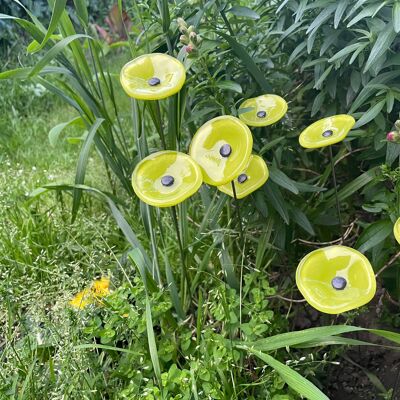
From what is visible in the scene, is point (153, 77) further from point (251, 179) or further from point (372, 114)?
point (372, 114)

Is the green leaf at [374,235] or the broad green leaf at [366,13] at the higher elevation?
the broad green leaf at [366,13]

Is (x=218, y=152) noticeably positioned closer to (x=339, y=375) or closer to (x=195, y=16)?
(x=195, y=16)

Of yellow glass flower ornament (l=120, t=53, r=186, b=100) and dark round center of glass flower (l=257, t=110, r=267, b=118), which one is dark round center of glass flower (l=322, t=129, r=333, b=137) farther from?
yellow glass flower ornament (l=120, t=53, r=186, b=100)

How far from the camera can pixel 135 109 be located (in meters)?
1.85

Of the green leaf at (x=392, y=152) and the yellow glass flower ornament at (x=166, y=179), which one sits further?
the green leaf at (x=392, y=152)

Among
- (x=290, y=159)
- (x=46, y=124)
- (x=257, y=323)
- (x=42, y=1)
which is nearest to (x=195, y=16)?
(x=290, y=159)

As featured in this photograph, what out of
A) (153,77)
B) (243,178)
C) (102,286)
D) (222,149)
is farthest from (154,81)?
(102,286)

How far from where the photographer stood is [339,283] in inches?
43.7

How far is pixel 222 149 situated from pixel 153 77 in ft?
0.80

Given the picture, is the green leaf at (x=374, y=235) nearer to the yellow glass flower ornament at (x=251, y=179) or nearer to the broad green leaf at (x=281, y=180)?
the broad green leaf at (x=281, y=180)

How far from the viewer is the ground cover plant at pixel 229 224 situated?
1.24 meters

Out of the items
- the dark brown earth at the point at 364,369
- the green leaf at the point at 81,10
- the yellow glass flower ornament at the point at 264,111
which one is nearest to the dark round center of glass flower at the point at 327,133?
the yellow glass flower ornament at the point at 264,111

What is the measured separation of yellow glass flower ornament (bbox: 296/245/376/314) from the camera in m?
1.06

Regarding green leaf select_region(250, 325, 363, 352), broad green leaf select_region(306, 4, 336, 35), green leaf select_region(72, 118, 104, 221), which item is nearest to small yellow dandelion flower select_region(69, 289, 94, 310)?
green leaf select_region(72, 118, 104, 221)
